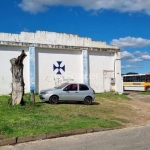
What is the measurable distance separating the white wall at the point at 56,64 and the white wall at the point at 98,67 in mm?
1236

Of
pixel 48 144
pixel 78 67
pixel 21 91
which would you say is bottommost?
pixel 48 144

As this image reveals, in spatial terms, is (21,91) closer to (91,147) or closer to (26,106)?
(26,106)

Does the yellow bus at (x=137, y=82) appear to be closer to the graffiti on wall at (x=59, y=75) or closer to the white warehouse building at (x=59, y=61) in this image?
the white warehouse building at (x=59, y=61)

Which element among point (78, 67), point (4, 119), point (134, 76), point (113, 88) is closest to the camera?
point (4, 119)

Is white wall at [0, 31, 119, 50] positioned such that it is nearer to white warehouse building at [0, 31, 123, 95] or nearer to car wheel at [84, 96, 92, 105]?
white warehouse building at [0, 31, 123, 95]

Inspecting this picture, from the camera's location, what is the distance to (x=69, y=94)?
16984 mm

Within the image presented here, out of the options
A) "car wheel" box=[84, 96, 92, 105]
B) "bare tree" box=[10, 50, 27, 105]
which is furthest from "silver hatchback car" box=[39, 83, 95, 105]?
"bare tree" box=[10, 50, 27, 105]

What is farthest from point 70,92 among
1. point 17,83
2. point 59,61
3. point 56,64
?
point 59,61

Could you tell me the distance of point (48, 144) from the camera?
7.55 meters

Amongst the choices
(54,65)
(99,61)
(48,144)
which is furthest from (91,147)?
(99,61)

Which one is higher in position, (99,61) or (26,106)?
(99,61)

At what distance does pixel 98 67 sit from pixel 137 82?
1253 cm

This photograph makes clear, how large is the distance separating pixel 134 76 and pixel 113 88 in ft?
37.4

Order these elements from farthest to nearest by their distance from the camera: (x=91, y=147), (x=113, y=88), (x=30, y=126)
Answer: (x=113, y=88), (x=30, y=126), (x=91, y=147)
